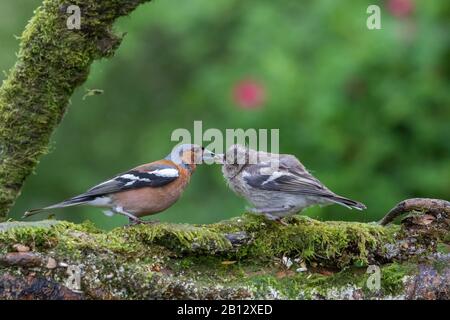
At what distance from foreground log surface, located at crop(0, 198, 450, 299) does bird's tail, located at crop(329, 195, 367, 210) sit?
30 centimetres

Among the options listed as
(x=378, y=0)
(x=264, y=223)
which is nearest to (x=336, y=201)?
(x=264, y=223)

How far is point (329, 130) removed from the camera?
9.29 meters

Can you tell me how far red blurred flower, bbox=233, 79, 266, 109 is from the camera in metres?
9.75

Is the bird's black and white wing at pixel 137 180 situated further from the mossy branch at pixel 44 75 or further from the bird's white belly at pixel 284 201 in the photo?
the bird's white belly at pixel 284 201

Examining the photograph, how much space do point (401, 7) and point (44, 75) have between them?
5191 millimetres

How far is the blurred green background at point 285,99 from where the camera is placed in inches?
368

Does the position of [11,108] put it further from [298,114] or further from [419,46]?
[419,46]

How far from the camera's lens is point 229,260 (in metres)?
4.77

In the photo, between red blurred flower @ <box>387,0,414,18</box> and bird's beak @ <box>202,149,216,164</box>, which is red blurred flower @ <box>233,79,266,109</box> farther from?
bird's beak @ <box>202,149,216,164</box>

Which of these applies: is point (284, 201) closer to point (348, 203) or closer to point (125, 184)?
point (348, 203)

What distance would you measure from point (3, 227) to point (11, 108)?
1.53m

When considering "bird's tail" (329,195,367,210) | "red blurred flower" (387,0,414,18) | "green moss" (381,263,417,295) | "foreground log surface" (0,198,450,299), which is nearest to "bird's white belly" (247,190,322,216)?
"bird's tail" (329,195,367,210)

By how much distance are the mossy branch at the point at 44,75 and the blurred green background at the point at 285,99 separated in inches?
156

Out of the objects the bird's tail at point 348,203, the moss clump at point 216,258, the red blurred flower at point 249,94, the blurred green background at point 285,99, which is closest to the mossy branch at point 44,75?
the moss clump at point 216,258
